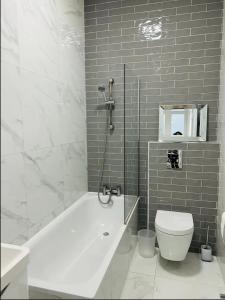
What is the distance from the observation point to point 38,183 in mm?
1725

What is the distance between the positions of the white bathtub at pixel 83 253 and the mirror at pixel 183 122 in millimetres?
939

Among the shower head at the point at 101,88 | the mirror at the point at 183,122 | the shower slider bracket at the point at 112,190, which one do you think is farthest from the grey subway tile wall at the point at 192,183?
the shower head at the point at 101,88

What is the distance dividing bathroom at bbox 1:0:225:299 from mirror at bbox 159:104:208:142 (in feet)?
0.04

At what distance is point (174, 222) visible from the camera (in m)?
2.23

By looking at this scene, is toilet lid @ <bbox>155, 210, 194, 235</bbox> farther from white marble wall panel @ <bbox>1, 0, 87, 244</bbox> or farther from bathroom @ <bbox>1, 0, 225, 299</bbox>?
white marble wall panel @ <bbox>1, 0, 87, 244</bbox>

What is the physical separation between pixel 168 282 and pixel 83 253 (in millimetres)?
1209

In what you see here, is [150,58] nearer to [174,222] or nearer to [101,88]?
[101,88]

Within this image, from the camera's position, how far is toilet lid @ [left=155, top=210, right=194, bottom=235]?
207cm

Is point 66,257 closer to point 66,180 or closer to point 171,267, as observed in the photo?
point 66,180

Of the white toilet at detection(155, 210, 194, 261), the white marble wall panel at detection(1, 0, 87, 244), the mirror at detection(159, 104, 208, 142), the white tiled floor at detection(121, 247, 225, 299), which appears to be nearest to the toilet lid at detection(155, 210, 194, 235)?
the white toilet at detection(155, 210, 194, 261)

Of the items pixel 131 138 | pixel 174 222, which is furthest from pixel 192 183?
pixel 131 138

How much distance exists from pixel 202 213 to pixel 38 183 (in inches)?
70.3

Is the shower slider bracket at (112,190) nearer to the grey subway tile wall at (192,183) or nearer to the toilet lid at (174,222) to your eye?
the grey subway tile wall at (192,183)

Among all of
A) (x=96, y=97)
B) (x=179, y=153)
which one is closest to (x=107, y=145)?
(x=96, y=97)
